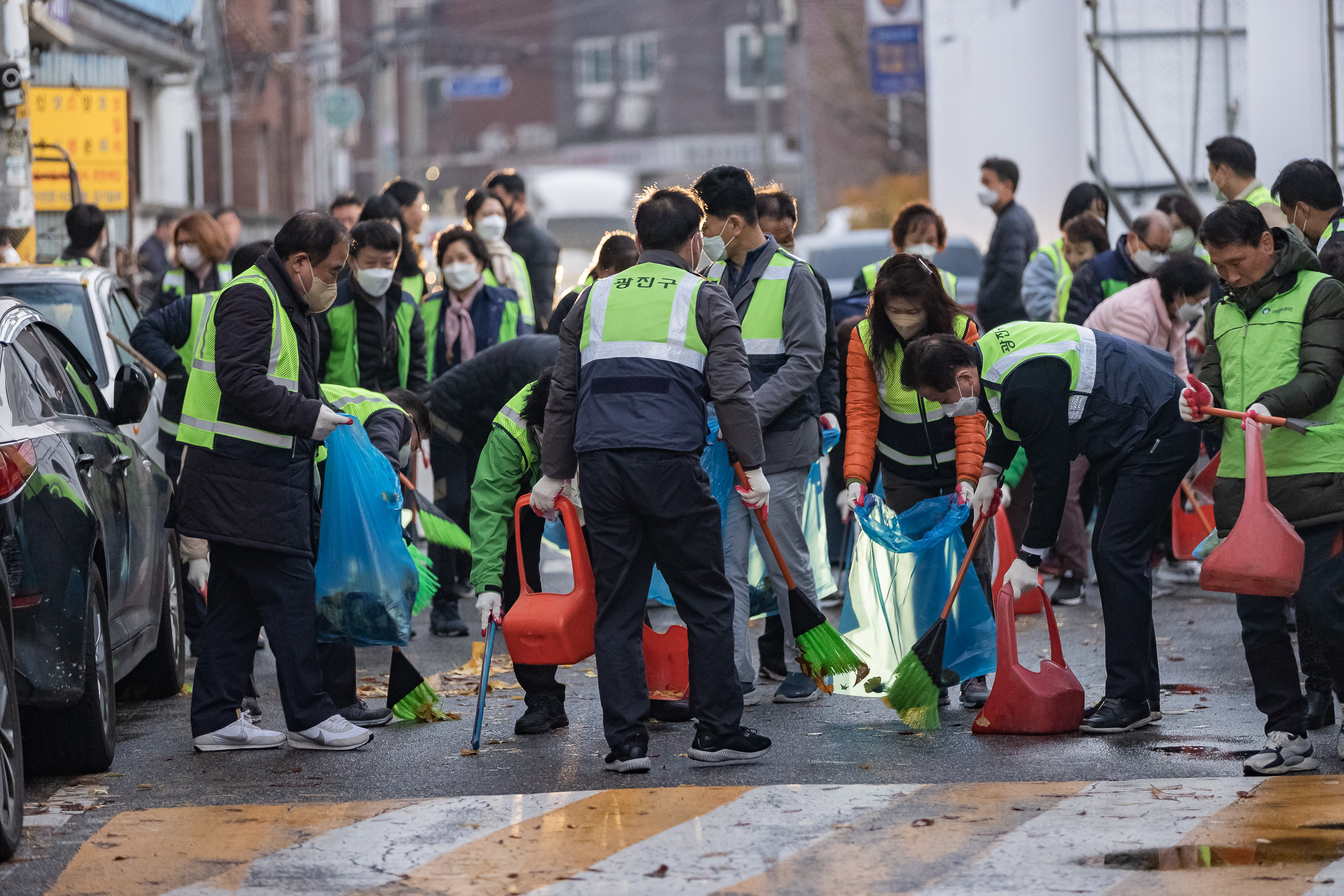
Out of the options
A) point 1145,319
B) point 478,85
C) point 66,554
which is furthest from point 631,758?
point 478,85

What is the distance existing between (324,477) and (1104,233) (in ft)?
19.7

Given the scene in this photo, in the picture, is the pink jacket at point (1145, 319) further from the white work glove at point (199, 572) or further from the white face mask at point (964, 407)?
the white work glove at point (199, 572)

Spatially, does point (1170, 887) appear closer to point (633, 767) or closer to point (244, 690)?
point (633, 767)

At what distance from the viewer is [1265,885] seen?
4.61 meters

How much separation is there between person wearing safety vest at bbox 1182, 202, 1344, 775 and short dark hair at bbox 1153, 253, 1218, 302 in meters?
2.89

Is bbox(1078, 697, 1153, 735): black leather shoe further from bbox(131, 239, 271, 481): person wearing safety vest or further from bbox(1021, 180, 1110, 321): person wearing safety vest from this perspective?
bbox(1021, 180, 1110, 321): person wearing safety vest

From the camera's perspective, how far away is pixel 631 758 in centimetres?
600

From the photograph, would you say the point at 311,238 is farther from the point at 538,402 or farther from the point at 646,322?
the point at 646,322

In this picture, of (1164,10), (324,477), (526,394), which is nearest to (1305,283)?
(526,394)

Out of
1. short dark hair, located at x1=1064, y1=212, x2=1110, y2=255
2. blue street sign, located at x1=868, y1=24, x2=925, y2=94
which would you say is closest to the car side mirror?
short dark hair, located at x1=1064, y1=212, x2=1110, y2=255

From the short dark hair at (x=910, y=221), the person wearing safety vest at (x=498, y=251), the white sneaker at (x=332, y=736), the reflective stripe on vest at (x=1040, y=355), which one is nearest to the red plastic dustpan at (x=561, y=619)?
the white sneaker at (x=332, y=736)

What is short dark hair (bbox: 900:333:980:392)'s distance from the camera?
632 cm

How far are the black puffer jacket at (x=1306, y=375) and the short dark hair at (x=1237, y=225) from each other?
8 centimetres

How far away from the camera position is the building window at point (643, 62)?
184 feet
